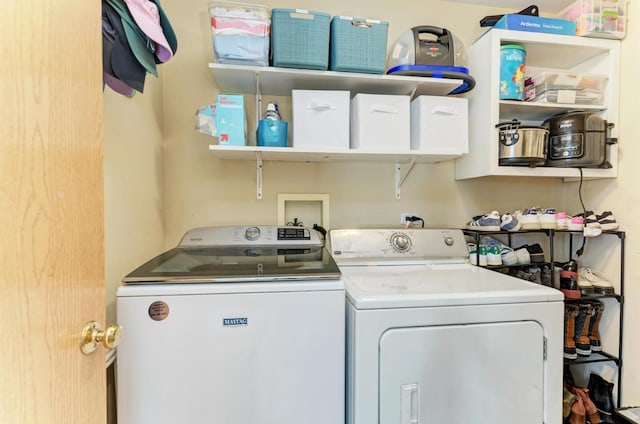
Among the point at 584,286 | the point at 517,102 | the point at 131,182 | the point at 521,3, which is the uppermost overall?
the point at 521,3

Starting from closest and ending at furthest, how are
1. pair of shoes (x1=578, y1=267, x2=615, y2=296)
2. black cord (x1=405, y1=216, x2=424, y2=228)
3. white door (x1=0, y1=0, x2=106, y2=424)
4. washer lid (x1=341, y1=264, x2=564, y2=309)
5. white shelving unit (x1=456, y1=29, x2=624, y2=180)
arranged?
white door (x1=0, y1=0, x2=106, y2=424) → washer lid (x1=341, y1=264, x2=564, y2=309) → white shelving unit (x1=456, y1=29, x2=624, y2=180) → pair of shoes (x1=578, y1=267, x2=615, y2=296) → black cord (x1=405, y1=216, x2=424, y2=228)

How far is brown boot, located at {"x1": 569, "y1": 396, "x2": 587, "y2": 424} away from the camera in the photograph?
170 cm

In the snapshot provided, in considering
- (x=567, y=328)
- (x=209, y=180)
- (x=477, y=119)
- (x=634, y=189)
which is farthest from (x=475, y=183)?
(x=209, y=180)

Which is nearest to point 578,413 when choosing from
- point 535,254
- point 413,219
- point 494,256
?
point 535,254

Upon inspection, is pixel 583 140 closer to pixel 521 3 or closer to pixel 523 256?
pixel 523 256

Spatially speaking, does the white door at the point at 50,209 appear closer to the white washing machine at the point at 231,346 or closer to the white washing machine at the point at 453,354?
the white washing machine at the point at 231,346

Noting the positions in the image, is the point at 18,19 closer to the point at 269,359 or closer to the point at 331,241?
the point at 269,359

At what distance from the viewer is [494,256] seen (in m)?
1.68

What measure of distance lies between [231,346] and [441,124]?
1418 millimetres

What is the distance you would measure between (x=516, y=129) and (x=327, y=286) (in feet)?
4.50

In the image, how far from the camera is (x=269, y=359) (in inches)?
38.8

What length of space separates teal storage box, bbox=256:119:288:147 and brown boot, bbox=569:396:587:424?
2208 millimetres

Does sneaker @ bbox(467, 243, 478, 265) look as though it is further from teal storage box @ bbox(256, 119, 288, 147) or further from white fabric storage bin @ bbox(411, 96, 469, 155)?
teal storage box @ bbox(256, 119, 288, 147)

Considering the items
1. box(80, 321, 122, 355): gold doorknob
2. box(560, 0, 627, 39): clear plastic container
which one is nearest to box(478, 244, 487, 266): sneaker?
box(560, 0, 627, 39): clear plastic container
